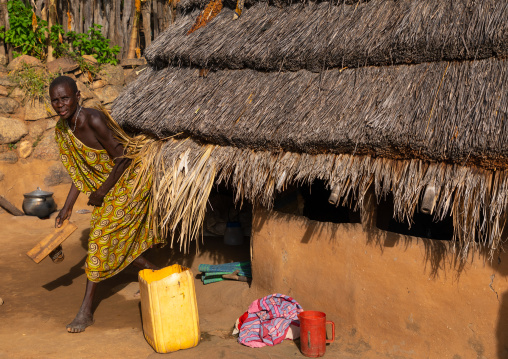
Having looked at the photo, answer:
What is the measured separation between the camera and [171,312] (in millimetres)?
4098

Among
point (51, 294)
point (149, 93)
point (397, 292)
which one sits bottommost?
point (51, 294)

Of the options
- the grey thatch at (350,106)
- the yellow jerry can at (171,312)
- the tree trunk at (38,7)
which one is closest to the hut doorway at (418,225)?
the grey thatch at (350,106)

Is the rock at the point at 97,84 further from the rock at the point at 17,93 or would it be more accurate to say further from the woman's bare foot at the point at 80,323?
the woman's bare foot at the point at 80,323

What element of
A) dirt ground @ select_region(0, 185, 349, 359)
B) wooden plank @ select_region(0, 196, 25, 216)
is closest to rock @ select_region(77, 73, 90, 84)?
wooden plank @ select_region(0, 196, 25, 216)

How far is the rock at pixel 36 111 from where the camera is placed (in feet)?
29.0

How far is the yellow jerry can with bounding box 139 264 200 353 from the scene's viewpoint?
4062 mm

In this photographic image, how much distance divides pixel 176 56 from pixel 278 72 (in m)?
1.37

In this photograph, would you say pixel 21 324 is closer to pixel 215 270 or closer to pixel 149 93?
pixel 215 270

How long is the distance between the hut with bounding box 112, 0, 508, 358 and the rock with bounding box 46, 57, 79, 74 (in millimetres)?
4454

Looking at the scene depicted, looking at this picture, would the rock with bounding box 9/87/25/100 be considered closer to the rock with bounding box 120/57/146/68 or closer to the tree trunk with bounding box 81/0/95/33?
the tree trunk with bounding box 81/0/95/33

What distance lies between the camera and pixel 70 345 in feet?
14.0

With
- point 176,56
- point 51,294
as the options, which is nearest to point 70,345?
point 51,294

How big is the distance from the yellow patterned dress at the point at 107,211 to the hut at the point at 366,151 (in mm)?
268

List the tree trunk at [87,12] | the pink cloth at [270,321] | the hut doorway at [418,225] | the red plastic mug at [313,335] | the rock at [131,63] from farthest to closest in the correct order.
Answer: the rock at [131,63]
the tree trunk at [87,12]
the hut doorway at [418,225]
the pink cloth at [270,321]
the red plastic mug at [313,335]
